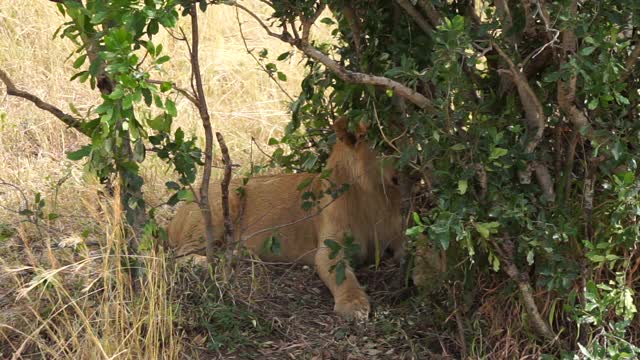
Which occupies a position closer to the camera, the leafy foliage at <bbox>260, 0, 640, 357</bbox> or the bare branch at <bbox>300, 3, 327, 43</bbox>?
the leafy foliage at <bbox>260, 0, 640, 357</bbox>

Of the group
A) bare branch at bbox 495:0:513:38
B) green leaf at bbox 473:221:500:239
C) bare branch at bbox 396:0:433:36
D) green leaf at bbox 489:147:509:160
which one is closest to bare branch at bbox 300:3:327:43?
bare branch at bbox 396:0:433:36

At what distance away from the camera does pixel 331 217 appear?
502 cm

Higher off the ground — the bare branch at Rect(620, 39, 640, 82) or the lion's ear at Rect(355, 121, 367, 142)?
the bare branch at Rect(620, 39, 640, 82)

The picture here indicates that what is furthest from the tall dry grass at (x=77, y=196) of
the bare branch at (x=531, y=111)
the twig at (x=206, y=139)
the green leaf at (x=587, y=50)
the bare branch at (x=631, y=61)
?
the bare branch at (x=631, y=61)

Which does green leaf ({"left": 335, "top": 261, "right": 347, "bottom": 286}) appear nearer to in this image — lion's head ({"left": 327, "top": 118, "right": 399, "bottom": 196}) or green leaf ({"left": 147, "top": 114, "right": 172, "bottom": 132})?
lion's head ({"left": 327, "top": 118, "right": 399, "bottom": 196})

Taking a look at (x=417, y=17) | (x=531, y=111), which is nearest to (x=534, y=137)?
(x=531, y=111)

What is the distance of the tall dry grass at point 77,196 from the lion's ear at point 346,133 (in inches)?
32.1

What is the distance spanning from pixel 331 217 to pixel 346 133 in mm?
524

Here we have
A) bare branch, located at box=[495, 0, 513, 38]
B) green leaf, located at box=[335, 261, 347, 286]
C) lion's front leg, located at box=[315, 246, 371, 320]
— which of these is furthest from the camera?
lion's front leg, located at box=[315, 246, 371, 320]

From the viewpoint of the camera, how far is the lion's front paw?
4.44m

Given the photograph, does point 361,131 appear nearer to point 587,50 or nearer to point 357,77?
point 357,77

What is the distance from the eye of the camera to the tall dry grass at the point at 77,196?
374cm

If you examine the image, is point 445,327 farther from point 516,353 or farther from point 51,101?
point 51,101

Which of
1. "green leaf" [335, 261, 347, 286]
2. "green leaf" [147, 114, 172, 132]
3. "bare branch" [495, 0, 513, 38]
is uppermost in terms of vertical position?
"bare branch" [495, 0, 513, 38]
